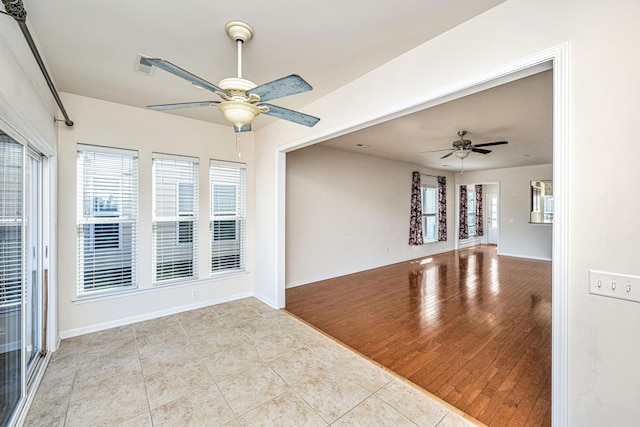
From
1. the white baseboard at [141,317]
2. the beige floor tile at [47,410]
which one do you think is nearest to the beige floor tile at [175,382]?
the beige floor tile at [47,410]

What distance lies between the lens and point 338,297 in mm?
4398

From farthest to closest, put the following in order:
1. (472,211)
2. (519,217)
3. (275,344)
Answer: (472,211) → (519,217) → (275,344)

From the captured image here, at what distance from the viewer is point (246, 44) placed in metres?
2.13

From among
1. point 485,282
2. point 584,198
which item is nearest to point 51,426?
point 584,198

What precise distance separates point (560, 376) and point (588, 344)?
0.75 ft

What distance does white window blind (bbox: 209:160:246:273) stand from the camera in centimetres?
407

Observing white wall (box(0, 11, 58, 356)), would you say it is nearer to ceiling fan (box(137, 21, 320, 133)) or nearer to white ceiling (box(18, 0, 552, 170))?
white ceiling (box(18, 0, 552, 170))

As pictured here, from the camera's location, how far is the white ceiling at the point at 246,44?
175cm

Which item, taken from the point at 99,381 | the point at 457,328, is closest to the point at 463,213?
the point at 457,328

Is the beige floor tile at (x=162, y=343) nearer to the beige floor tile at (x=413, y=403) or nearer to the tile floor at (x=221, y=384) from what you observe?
the tile floor at (x=221, y=384)

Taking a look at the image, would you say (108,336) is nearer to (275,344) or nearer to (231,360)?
(231,360)

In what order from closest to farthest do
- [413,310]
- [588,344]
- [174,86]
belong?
[588,344], [174,86], [413,310]

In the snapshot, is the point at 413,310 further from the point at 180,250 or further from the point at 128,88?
the point at 128,88

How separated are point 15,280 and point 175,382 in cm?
138
